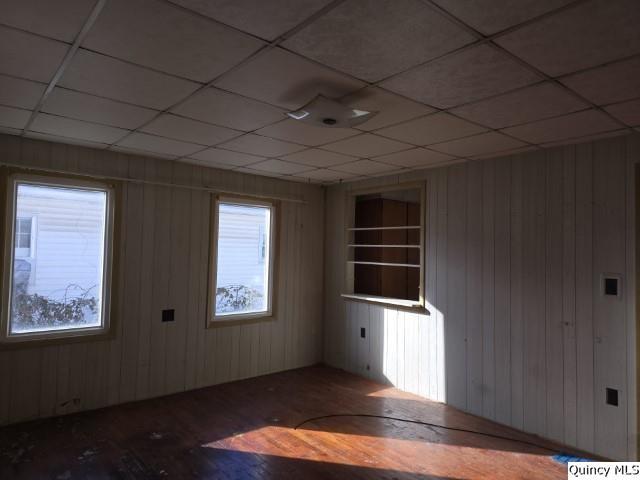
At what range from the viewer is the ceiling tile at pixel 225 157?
157 inches

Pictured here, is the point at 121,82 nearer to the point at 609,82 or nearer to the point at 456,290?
the point at 609,82

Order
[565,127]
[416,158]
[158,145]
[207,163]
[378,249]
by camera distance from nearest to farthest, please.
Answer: [565,127], [158,145], [416,158], [207,163], [378,249]

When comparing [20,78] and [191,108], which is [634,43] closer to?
[191,108]

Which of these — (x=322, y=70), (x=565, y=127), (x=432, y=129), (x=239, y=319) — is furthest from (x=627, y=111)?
(x=239, y=319)

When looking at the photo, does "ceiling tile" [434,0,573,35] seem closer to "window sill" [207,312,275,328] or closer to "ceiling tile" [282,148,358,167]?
"ceiling tile" [282,148,358,167]

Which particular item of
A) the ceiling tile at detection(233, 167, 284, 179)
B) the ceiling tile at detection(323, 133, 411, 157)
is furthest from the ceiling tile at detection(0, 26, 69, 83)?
the ceiling tile at detection(233, 167, 284, 179)

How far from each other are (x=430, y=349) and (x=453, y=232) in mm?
1257

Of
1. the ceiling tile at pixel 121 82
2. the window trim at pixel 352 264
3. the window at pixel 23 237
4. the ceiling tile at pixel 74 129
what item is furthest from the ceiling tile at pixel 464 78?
the window at pixel 23 237

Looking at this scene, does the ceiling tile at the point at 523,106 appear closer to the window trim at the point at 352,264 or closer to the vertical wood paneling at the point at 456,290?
the vertical wood paneling at the point at 456,290

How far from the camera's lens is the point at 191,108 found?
2771 millimetres

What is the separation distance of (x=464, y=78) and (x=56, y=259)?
366 centimetres

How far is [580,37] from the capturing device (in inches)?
69.4

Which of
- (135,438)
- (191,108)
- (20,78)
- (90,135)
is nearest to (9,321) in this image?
(135,438)

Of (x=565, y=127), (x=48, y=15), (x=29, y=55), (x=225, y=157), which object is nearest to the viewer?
(x=48, y=15)
